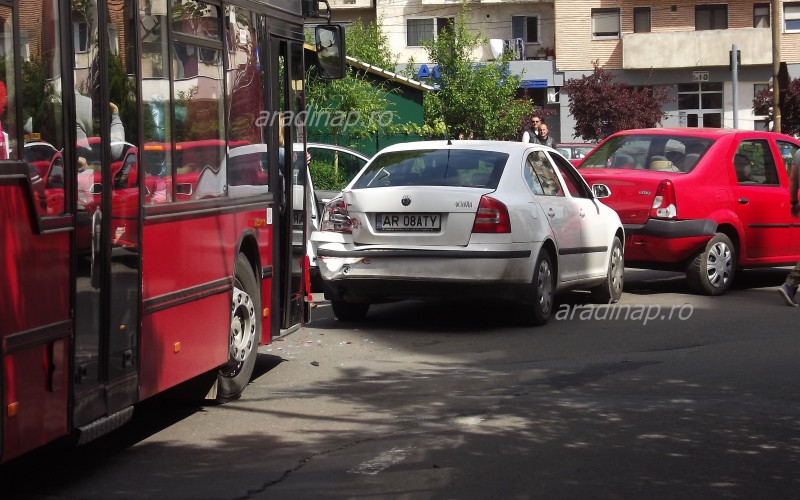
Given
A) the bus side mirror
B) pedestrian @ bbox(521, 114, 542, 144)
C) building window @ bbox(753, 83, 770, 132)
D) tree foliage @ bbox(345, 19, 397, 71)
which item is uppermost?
tree foliage @ bbox(345, 19, 397, 71)

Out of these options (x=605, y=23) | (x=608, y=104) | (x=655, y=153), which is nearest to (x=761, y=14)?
(x=605, y=23)

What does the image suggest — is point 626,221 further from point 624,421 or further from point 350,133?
point 350,133

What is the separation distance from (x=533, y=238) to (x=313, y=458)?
17.1ft

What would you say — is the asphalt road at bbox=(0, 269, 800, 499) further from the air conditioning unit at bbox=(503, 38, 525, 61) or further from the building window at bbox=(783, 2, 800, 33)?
the air conditioning unit at bbox=(503, 38, 525, 61)

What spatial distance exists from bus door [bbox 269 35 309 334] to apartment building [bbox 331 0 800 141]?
47.0 metres

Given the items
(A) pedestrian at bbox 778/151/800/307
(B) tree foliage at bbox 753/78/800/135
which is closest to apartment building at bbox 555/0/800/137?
(B) tree foliage at bbox 753/78/800/135

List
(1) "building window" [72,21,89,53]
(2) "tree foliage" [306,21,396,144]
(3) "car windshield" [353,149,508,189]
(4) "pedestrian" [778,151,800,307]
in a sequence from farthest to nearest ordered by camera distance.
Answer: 1. (2) "tree foliage" [306,21,396,144]
2. (4) "pedestrian" [778,151,800,307]
3. (3) "car windshield" [353,149,508,189]
4. (1) "building window" [72,21,89,53]

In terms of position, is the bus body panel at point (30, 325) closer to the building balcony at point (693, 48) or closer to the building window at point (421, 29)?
the building balcony at point (693, 48)

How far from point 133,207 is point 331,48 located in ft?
13.9

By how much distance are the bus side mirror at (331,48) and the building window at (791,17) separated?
5005 centimetres

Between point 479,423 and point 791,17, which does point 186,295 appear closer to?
point 479,423

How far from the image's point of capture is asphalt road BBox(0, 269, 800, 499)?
6.24 metres

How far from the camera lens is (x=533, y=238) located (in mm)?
11664

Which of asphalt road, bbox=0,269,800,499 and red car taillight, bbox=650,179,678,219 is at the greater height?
red car taillight, bbox=650,179,678,219
